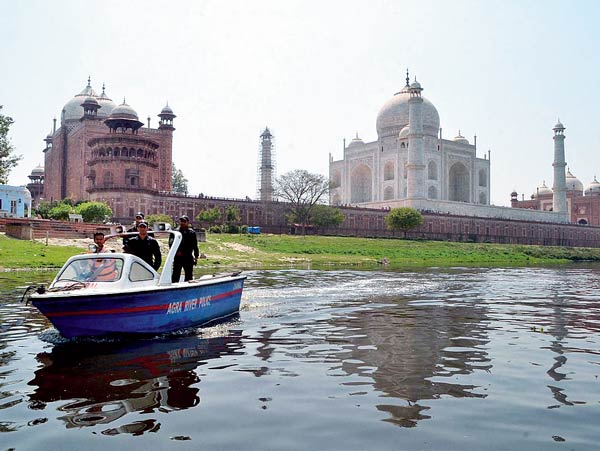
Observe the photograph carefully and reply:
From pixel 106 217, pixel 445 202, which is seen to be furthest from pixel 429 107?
pixel 106 217

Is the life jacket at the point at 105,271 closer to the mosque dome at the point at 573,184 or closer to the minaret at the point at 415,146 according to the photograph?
the minaret at the point at 415,146

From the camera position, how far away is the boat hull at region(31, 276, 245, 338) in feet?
28.1

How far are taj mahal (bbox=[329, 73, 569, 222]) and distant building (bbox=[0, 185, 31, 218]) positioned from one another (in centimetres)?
4009

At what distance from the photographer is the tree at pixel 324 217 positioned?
66.6m

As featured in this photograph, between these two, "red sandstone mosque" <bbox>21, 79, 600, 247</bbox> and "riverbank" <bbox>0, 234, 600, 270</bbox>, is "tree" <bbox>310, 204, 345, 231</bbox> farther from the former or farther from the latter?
"riverbank" <bbox>0, 234, 600, 270</bbox>

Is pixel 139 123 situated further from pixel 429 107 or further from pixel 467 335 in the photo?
pixel 467 335

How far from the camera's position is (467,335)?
32.9ft

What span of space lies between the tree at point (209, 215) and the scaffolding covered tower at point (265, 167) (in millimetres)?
22436

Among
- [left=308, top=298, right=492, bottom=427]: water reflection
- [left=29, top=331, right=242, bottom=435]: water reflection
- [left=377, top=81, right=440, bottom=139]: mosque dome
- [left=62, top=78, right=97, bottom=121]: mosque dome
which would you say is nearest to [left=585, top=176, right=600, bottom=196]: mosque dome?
[left=377, top=81, right=440, bottom=139]: mosque dome

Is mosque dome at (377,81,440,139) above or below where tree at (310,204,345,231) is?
above

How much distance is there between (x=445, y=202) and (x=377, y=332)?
77.0 meters

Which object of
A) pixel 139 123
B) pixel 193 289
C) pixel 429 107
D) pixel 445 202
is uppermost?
pixel 429 107

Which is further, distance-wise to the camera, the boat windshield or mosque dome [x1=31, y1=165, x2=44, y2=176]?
mosque dome [x1=31, y1=165, x2=44, y2=176]

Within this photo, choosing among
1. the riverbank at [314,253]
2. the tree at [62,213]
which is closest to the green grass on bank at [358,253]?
the riverbank at [314,253]
